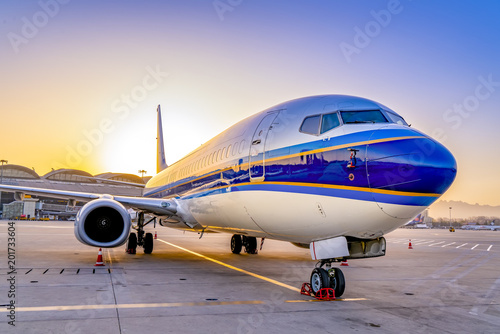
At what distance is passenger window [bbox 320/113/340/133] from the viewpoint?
6470 mm

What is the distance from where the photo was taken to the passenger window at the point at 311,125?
21.9 ft

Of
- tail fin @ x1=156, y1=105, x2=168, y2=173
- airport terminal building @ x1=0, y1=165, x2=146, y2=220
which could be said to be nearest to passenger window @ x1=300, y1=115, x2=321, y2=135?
tail fin @ x1=156, y1=105, x2=168, y2=173

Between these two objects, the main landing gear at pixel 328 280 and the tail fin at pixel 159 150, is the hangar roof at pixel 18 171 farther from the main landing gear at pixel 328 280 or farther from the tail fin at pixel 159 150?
the main landing gear at pixel 328 280

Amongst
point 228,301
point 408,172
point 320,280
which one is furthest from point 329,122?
point 228,301

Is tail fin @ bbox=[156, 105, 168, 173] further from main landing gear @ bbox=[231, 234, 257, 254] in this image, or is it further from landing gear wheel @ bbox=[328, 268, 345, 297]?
landing gear wheel @ bbox=[328, 268, 345, 297]

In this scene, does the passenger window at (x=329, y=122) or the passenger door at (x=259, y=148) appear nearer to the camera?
the passenger window at (x=329, y=122)

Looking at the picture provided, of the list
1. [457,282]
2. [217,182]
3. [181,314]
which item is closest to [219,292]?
[181,314]

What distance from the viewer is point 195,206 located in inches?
439

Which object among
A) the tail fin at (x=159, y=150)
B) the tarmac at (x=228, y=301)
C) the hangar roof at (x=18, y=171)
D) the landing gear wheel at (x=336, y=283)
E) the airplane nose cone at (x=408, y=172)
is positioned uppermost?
the hangar roof at (x=18, y=171)

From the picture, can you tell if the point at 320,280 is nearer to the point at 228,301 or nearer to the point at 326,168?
the point at 228,301

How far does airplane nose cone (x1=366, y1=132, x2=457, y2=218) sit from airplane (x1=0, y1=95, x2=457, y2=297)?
0.01 m

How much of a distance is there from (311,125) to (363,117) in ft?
2.80

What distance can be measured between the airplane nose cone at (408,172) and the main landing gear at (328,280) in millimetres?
1982

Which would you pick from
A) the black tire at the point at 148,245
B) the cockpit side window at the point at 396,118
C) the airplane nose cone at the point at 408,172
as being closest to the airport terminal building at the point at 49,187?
the black tire at the point at 148,245
